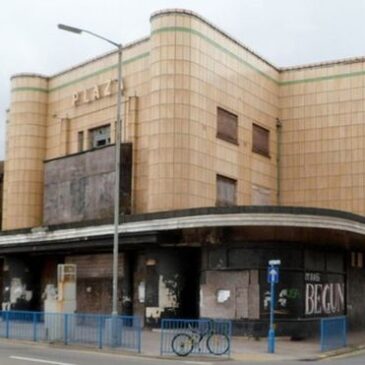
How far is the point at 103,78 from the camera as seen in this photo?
144 ft

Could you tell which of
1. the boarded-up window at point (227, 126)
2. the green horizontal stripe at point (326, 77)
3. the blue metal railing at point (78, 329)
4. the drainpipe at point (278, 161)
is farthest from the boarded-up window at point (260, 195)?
the blue metal railing at point (78, 329)

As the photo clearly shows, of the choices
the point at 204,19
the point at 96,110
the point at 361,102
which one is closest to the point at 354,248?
the point at 361,102

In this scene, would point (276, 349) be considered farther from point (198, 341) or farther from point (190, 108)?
point (190, 108)

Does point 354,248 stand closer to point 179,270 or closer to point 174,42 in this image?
point 179,270

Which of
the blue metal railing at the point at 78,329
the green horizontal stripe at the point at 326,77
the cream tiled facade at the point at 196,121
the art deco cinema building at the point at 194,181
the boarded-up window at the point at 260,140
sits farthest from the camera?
the green horizontal stripe at the point at 326,77

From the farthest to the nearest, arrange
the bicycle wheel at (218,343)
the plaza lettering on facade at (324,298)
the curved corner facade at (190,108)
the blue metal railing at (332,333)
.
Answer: the curved corner facade at (190,108) < the plaza lettering on facade at (324,298) < the blue metal railing at (332,333) < the bicycle wheel at (218,343)

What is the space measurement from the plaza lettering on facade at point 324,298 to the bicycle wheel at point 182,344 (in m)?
9.56

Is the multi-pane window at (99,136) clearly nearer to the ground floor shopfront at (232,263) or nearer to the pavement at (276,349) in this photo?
the ground floor shopfront at (232,263)

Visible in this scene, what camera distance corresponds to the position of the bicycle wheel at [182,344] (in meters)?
23.4

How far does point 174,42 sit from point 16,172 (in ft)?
48.5

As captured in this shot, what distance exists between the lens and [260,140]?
148ft

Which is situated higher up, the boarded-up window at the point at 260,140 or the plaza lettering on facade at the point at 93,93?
the plaza lettering on facade at the point at 93,93

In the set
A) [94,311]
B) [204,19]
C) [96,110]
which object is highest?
[204,19]

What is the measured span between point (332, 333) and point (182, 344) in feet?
21.2
